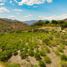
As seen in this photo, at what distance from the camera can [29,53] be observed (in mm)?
24297

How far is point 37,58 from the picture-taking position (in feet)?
73.7

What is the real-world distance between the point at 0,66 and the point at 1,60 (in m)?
3.08

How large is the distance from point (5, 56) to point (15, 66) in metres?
3.94

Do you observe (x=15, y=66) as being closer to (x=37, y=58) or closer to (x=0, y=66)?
(x=0, y=66)

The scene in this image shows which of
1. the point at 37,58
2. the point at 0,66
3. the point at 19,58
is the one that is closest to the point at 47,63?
the point at 37,58

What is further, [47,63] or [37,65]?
[47,63]

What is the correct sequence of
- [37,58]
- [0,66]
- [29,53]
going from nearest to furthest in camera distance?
[0,66] < [37,58] < [29,53]

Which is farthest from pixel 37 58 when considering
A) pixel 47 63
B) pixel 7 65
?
pixel 7 65

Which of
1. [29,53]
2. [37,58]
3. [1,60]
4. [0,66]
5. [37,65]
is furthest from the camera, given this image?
[29,53]

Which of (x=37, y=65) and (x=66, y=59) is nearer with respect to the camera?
(x=37, y=65)

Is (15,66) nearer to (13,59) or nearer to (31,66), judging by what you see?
(31,66)

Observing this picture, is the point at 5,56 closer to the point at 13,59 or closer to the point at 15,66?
the point at 13,59

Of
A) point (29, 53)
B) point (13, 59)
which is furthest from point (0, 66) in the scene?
point (29, 53)

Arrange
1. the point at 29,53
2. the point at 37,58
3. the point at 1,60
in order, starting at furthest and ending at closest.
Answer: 1. the point at 29,53
2. the point at 37,58
3. the point at 1,60
